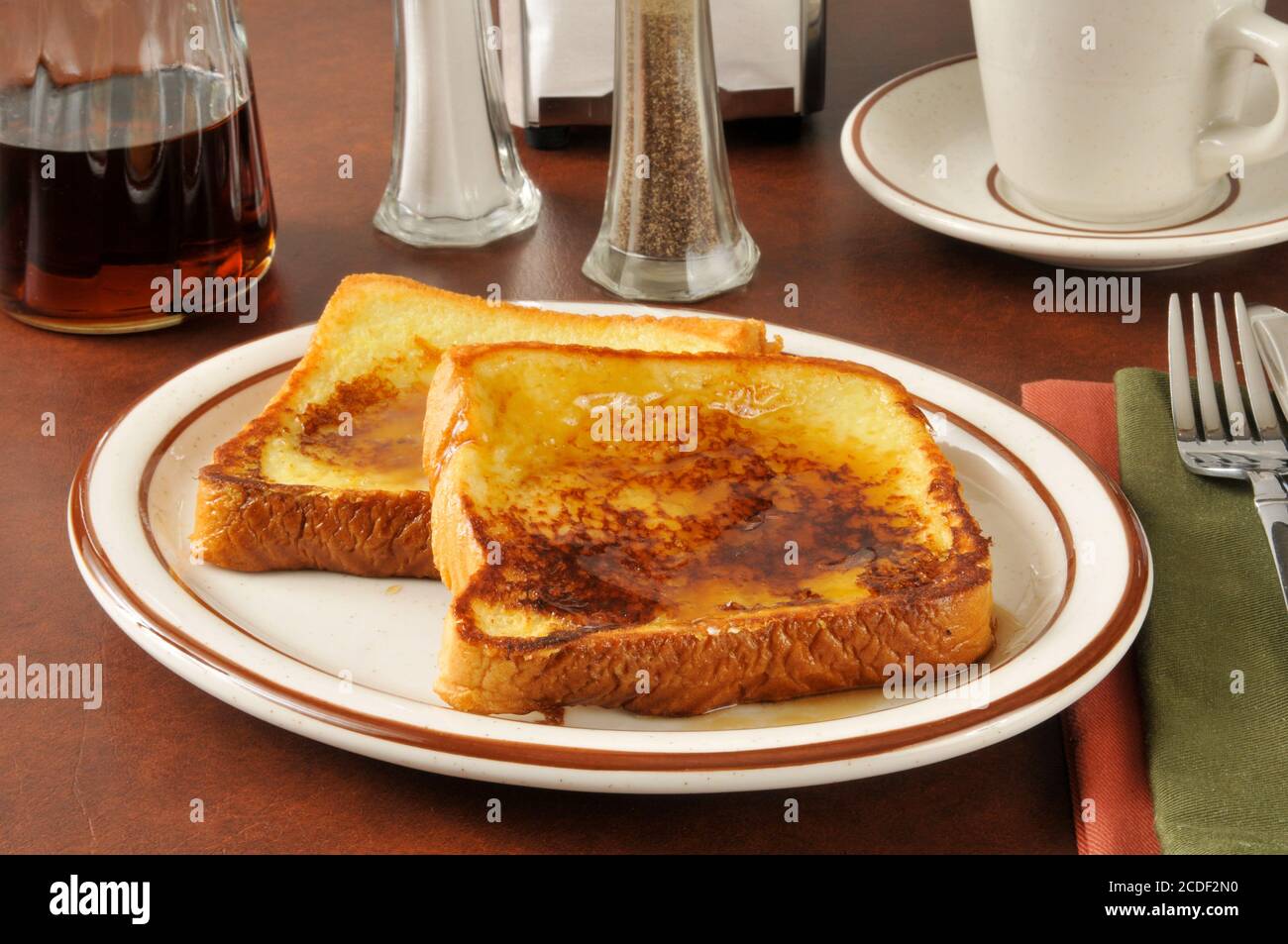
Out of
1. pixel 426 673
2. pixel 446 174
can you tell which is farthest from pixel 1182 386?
pixel 446 174

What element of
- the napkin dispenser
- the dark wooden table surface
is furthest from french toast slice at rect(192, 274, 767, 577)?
the napkin dispenser

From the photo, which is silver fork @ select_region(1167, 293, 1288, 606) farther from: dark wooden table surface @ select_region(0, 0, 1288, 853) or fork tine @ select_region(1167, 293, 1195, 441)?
dark wooden table surface @ select_region(0, 0, 1288, 853)

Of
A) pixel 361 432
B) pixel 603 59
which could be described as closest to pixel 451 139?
pixel 603 59

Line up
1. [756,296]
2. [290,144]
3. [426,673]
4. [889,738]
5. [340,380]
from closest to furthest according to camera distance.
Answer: [889,738]
[426,673]
[340,380]
[756,296]
[290,144]

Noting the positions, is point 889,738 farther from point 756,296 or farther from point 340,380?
point 756,296

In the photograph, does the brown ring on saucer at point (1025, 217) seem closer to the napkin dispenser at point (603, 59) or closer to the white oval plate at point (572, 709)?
the napkin dispenser at point (603, 59)

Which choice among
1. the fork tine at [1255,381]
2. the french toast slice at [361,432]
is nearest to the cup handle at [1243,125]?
the fork tine at [1255,381]
